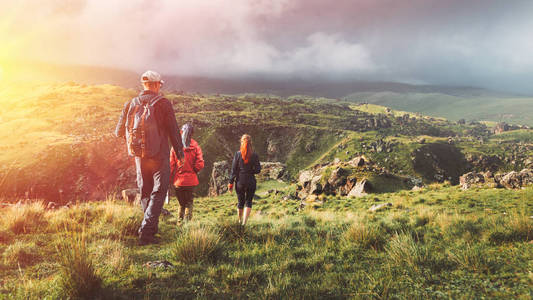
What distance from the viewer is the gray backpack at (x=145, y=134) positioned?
5043 mm

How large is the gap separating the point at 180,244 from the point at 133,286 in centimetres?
A: 113

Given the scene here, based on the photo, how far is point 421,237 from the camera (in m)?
5.45

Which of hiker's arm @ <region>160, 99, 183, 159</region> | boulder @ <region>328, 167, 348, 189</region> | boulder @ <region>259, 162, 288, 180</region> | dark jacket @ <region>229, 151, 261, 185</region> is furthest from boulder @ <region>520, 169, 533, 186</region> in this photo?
boulder @ <region>259, 162, 288, 180</region>

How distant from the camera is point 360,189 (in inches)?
797

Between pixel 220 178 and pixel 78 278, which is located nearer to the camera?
pixel 78 278

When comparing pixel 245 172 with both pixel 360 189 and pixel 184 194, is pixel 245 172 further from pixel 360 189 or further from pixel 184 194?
pixel 360 189

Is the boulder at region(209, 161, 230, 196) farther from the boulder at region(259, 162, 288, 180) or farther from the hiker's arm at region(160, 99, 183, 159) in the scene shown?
the hiker's arm at region(160, 99, 183, 159)

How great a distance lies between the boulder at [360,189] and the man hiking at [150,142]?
17.3 m

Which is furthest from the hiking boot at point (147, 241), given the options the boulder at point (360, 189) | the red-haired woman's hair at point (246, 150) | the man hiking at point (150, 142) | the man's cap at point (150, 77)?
the boulder at point (360, 189)

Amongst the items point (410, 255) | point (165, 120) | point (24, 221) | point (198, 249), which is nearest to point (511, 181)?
point (410, 255)

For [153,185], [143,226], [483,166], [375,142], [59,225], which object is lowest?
[483,166]

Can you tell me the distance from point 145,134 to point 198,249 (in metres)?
2.48

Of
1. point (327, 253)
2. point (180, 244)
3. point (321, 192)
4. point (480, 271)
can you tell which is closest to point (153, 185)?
point (180, 244)

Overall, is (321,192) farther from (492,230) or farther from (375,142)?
(375,142)
